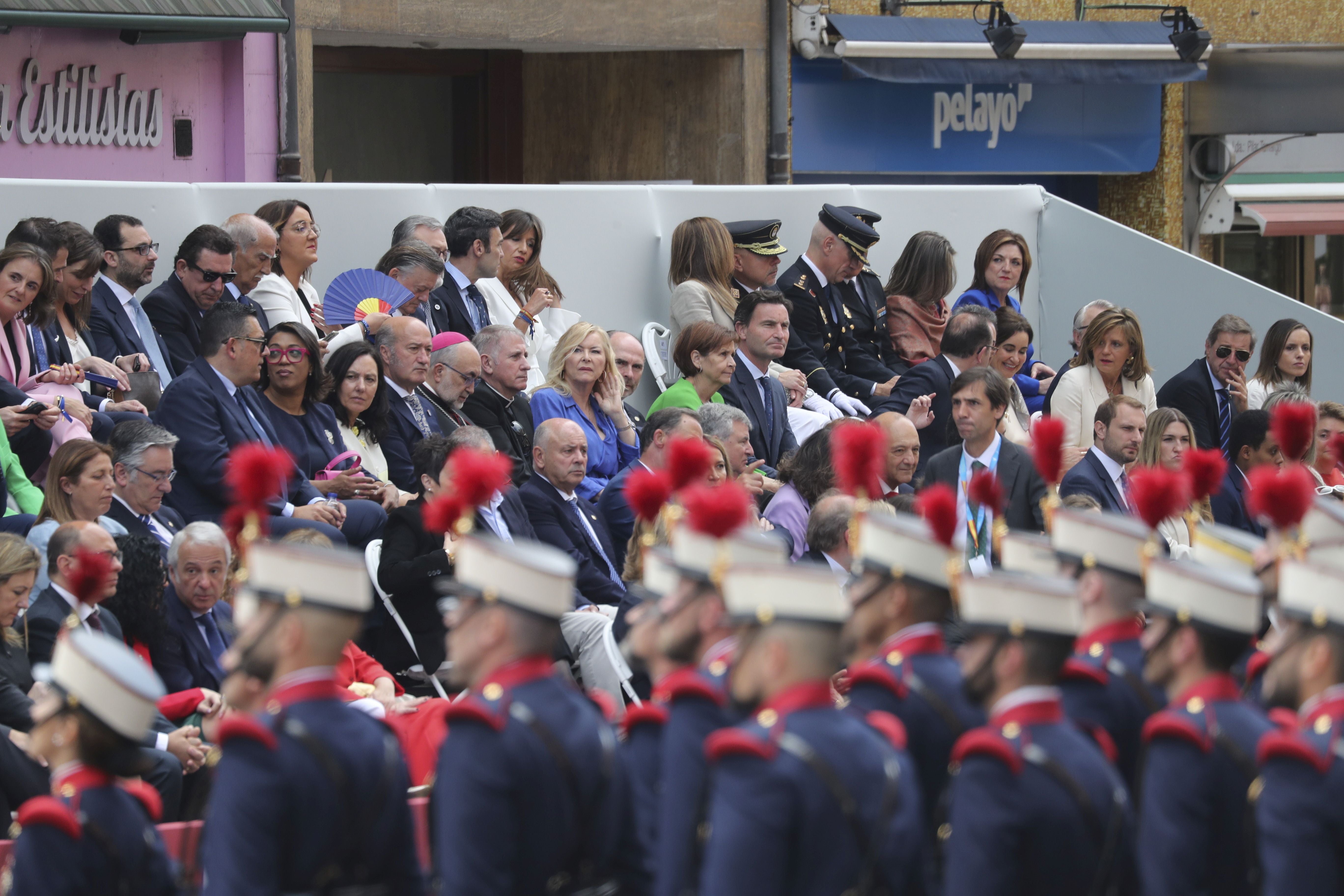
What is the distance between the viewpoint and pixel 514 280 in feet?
30.0

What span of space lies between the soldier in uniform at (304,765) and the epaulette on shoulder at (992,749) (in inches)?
46.1

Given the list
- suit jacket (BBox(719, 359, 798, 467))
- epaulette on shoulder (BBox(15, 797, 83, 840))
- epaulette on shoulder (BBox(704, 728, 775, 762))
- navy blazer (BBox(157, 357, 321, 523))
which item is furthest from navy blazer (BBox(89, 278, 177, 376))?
epaulette on shoulder (BBox(704, 728, 775, 762))

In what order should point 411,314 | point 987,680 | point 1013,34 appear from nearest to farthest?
A: 1. point 987,680
2. point 411,314
3. point 1013,34

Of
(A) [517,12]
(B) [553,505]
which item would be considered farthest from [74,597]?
(A) [517,12]

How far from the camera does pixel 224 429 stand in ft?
23.4

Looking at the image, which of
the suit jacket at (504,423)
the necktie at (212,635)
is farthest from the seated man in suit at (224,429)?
the suit jacket at (504,423)

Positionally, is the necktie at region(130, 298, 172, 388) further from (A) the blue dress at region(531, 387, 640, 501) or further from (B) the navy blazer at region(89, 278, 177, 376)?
(A) the blue dress at region(531, 387, 640, 501)

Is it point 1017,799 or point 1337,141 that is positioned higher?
point 1337,141

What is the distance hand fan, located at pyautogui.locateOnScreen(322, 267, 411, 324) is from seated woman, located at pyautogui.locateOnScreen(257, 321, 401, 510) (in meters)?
0.81

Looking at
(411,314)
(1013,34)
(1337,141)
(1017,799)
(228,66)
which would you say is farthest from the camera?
(1337,141)

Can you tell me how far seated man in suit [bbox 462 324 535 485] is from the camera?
26.6 feet

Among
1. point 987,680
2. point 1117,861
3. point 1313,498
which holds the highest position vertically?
point 1313,498

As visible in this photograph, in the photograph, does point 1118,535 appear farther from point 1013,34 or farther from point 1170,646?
point 1013,34

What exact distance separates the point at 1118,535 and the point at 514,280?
5.27 meters
